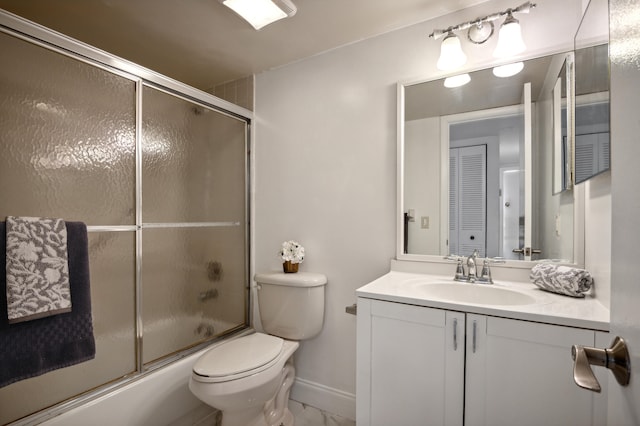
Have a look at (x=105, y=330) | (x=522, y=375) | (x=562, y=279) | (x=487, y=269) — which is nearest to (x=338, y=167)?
(x=487, y=269)

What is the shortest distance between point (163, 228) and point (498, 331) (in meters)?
1.58

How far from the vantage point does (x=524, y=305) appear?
1.12m

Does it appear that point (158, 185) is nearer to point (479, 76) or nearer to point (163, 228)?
point (163, 228)

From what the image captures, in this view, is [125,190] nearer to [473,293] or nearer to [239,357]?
[239,357]

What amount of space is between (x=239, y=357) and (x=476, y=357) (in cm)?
103

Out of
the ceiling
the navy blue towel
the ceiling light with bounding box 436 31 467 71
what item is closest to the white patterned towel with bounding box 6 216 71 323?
the navy blue towel

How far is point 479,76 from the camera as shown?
1.51m

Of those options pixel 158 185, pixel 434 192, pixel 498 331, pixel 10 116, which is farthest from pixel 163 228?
pixel 498 331

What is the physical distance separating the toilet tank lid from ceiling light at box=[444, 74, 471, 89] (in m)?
1.24

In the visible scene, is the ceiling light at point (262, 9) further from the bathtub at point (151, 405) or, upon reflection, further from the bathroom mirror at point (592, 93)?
the bathtub at point (151, 405)

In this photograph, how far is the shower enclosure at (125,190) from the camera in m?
1.18

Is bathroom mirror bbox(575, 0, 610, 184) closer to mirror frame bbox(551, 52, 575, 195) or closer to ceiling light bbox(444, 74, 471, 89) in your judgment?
mirror frame bbox(551, 52, 575, 195)

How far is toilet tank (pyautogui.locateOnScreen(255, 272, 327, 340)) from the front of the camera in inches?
70.9

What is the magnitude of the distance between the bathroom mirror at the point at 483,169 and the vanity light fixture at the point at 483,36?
96 mm
